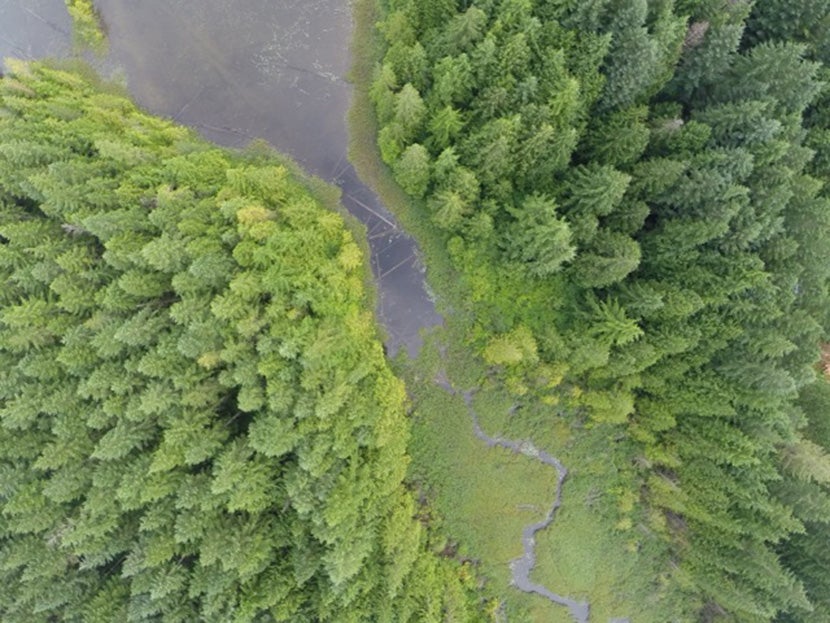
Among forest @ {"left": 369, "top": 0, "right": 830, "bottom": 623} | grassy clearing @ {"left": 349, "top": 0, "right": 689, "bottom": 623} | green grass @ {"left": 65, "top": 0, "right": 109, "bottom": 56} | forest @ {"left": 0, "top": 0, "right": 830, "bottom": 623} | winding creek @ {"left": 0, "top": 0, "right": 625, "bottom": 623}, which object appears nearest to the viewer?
forest @ {"left": 0, "top": 0, "right": 830, "bottom": 623}

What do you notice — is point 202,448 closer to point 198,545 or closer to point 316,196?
point 198,545

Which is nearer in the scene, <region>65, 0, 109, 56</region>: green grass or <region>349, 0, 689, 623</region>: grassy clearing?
<region>349, 0, 689, 623</region>: grassy clearing

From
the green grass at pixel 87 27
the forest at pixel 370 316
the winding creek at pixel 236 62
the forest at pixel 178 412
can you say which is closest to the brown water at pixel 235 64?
the winding creek at pixel 236 62

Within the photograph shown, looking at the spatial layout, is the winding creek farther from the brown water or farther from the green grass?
the green grass

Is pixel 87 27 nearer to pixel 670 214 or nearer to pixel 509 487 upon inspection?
pixel 670 214

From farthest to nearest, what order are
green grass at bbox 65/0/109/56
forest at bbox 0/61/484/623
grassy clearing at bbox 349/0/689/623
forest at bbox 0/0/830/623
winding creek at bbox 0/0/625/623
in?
winding creek at bbox 0/0/625/623
green grass at bbox 65/0/109/56
grassy clearing at bbox 349/0/689/623
forest at bbox 0/0/830/623
forest at bbox 0/61/484/623

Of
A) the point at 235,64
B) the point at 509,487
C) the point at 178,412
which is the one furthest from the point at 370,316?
the point at 235,64

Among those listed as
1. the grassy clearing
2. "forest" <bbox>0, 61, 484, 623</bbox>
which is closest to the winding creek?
"forest" <bbox>0, 61, 484, 623</bbox>
